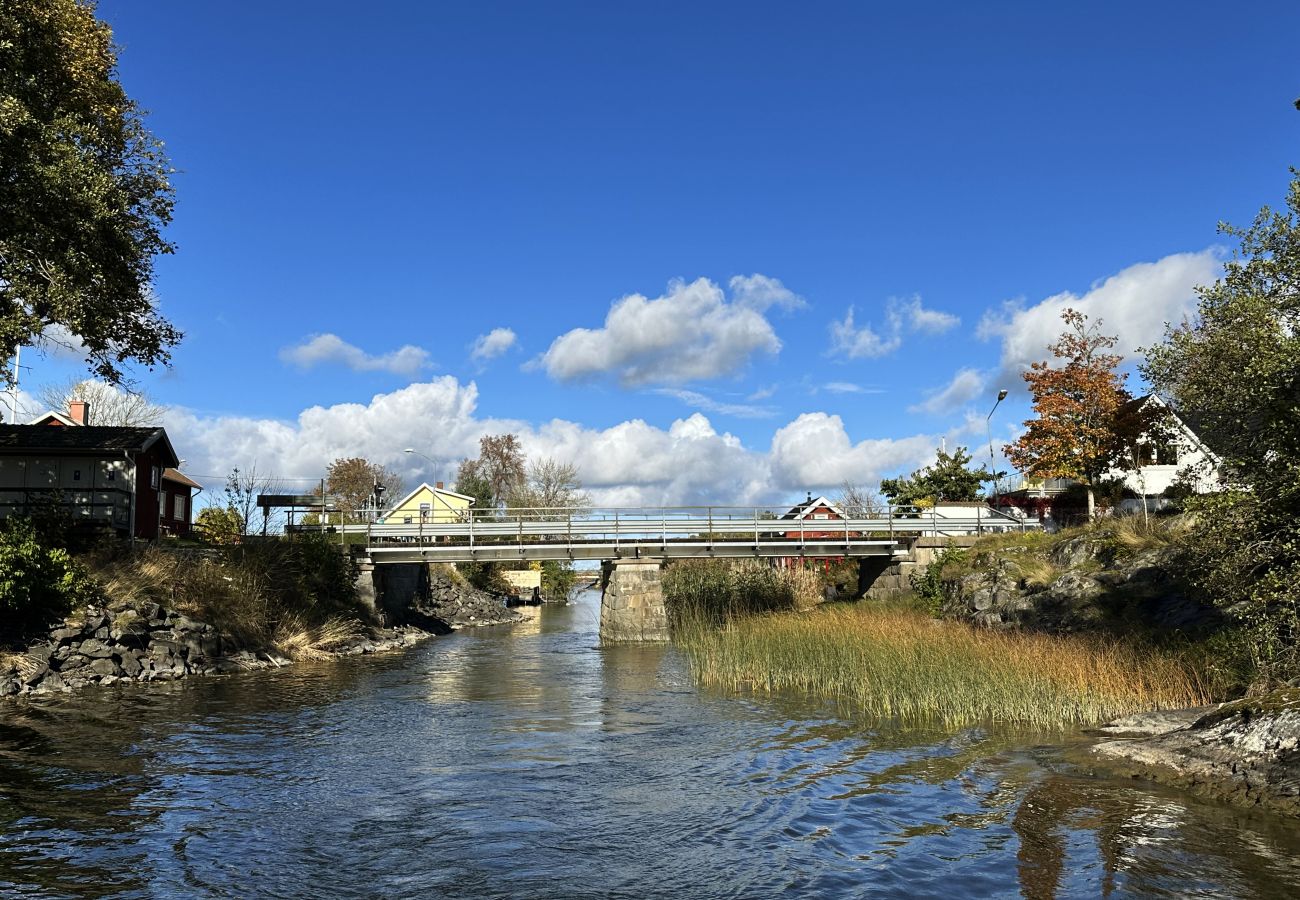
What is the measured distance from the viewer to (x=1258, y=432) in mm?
13539

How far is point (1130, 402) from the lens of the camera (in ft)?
142

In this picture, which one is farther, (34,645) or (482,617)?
(482,617)

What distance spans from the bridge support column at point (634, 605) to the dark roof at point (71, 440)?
19.6 metres

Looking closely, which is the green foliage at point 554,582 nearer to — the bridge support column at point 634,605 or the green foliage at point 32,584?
the bridge support column at point 634,605

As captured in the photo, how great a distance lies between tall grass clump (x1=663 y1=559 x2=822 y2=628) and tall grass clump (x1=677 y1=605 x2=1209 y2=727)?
18.2 metres

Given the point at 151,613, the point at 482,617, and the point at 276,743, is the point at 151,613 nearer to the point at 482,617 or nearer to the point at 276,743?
the point at 276,743

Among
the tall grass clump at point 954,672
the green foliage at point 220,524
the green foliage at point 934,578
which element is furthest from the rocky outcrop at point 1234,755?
the green foliage at point 220,524

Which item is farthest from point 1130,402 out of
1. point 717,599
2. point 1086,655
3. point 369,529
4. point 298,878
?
point 298,878

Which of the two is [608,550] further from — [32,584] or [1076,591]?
[32,584]

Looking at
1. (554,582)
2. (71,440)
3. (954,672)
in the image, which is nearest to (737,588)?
(954,672)

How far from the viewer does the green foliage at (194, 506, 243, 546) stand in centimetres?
3831

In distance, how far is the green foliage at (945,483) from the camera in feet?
212

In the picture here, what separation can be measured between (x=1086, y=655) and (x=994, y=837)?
8.93 metres

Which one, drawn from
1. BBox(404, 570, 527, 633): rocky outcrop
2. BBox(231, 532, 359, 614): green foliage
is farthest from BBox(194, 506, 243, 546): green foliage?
BBox(404, 570, 527, 633): rocky outcrop
